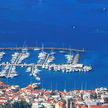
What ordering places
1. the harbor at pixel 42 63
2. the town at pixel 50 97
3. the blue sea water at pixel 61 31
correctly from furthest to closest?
the harbor at pixel 42 63 < the blue sea water at pixel 61 31 < the town at pixel 50 97

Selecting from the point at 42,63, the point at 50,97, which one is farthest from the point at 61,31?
the point at 50,97

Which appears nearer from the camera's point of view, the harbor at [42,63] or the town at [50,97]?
the town at [50,97]

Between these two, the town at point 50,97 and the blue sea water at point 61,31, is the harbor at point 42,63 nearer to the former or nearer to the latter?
the blue sea water at point 61,31

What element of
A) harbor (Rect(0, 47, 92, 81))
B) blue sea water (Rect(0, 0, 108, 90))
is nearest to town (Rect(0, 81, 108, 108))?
blue sea water (Rect(0, 0, 108, 90))

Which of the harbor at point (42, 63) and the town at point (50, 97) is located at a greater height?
the harbor at point (42, 63)

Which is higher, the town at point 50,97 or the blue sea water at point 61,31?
the blue sea water at point 61,31

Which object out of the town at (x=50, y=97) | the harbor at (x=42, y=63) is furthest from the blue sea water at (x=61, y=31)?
the town at (x=50, y=97)

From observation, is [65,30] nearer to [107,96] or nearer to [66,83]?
[66,83]

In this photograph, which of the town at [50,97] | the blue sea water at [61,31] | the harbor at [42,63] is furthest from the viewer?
the harbor at [42,63]
